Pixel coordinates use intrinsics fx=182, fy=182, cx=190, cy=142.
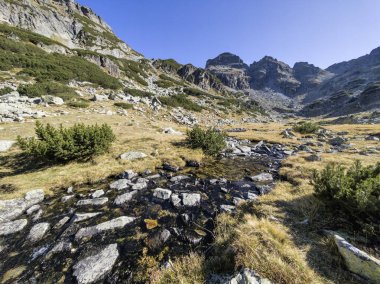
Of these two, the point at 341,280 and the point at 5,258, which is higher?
the point at 341,280

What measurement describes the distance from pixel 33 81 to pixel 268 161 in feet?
101

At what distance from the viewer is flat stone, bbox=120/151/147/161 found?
9.91 metres

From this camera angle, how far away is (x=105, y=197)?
6688 millimetres

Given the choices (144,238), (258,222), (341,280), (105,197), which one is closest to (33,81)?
(105,197)

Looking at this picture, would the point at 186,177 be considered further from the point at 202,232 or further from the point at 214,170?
the point at 202,232

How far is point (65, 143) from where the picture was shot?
8820 millimetres

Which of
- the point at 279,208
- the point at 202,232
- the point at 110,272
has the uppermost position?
the point at 279,208

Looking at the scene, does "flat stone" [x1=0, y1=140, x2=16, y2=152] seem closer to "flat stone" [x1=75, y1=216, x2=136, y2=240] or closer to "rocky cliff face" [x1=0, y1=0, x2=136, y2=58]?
"flat stone" [x1=75, y1=216, x2=136, y2=240]

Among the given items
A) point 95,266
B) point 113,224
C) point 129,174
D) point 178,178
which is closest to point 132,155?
point 129,174

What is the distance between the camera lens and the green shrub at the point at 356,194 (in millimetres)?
4156

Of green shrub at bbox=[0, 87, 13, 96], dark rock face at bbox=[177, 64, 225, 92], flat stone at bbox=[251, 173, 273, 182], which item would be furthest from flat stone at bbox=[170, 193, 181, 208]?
dark rock face at bbox=[177, 64, 225, 92]

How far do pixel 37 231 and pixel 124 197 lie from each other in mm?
2467

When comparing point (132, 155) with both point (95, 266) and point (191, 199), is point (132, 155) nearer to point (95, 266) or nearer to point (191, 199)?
point (191, 199)

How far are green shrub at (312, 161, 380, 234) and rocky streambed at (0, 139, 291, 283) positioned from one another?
2211 mm
